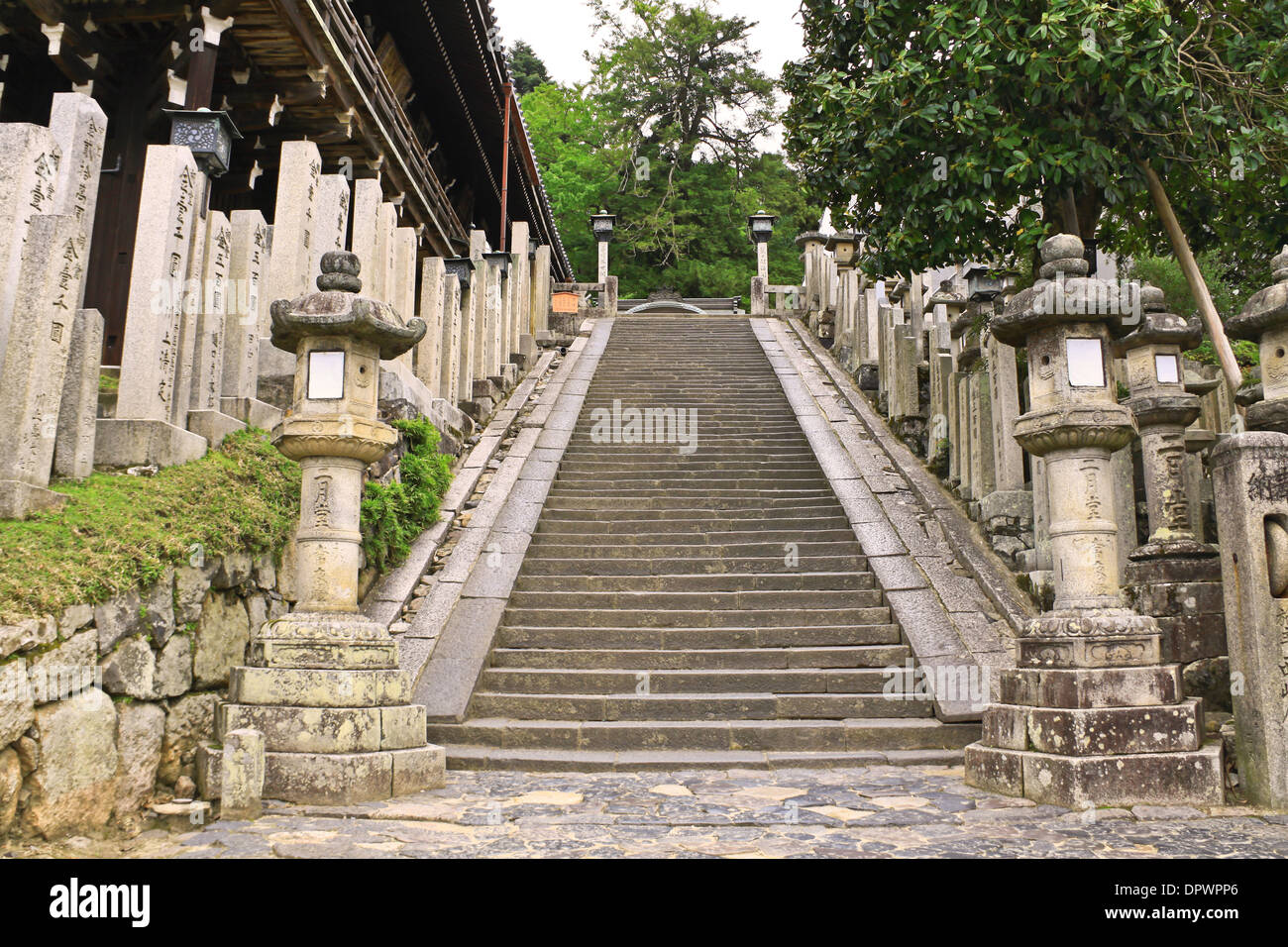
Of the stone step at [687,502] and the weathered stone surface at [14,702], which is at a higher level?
the stone step at [687,502]

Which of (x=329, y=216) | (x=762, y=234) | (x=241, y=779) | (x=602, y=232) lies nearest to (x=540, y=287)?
(x=602, y=232)

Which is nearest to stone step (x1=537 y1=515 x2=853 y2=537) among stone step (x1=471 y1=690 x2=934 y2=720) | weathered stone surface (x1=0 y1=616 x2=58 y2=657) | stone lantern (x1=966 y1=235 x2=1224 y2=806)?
stone step (x1=471 y1=690 x2=934 y2=720)

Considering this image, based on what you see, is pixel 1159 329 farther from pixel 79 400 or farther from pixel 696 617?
pixel 79 400

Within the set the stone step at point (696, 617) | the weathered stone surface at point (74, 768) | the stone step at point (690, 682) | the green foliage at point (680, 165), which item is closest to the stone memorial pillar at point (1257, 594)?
the stone step at point (690, 682)

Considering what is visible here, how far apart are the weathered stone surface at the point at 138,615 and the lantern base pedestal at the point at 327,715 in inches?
18.6

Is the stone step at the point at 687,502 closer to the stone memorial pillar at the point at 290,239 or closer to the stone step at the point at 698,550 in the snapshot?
the stone step at the point at 698,550

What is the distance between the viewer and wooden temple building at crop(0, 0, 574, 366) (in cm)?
895

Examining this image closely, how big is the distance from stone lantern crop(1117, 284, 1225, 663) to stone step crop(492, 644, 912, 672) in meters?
1.69

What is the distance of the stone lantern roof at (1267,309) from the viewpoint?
5539 mm

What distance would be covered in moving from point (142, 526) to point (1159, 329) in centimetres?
632

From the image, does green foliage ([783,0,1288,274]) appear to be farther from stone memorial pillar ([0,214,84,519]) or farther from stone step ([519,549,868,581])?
stone memorial pillar ([0,214,84,519])

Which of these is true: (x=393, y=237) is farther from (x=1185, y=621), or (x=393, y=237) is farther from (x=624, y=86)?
(x=624, y=86)

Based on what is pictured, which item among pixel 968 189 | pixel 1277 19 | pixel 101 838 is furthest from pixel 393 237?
pixel 1277 19

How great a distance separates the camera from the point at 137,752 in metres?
4.18
